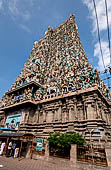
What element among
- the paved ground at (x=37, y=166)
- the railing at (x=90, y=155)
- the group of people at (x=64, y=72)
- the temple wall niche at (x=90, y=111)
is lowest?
the paved ground at (x=37, y=166)

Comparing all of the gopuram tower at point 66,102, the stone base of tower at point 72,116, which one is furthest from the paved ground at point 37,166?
the gopuram tower at point 66,102

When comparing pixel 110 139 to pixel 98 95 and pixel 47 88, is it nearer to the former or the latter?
pixel 98 95

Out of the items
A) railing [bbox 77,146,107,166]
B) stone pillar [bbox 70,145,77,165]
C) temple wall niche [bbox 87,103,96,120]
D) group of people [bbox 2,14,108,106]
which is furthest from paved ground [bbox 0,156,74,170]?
group of people [bbox 2,14,108,106]

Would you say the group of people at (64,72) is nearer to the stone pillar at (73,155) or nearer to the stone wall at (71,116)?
the stone wall at (71,116)

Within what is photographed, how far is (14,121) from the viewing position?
21.7 metres

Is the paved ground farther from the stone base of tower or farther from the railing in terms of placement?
the stone base of tower

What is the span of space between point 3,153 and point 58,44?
32.1 m

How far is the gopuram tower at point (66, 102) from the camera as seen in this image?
14562mm

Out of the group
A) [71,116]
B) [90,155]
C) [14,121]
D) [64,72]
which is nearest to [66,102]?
[71,116]

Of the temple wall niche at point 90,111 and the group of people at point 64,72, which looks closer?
the temple wall niche at point 90,111

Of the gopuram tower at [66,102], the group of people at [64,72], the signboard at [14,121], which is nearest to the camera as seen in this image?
the gopuram tower at [66,102]

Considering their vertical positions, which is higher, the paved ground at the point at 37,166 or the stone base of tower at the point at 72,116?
the stone base of tower at the point at 72,116

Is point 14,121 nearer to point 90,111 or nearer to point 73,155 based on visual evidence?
point 73,155

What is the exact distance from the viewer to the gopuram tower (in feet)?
47.8
